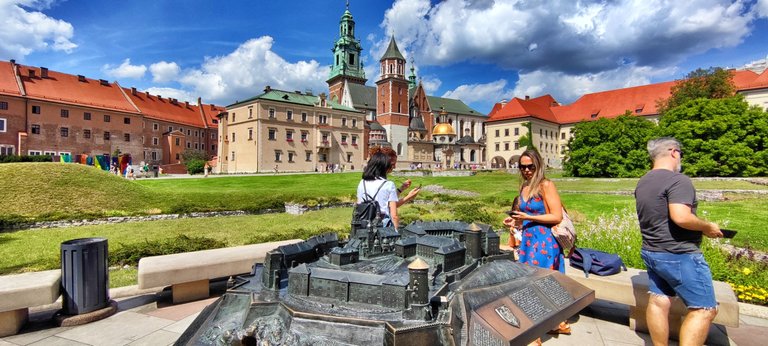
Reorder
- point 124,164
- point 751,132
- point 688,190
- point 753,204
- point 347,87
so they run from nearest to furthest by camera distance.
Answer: point 688,190 < point 753,204 < point 751,132 < point 124,164 < point 347,87

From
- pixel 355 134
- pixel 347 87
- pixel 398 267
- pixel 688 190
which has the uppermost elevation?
pixel 347 87

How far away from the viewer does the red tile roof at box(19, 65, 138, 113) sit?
146 ft

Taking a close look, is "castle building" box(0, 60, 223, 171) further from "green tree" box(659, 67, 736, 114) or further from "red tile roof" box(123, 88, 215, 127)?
"green tree" box(659, 67, 736, 114)

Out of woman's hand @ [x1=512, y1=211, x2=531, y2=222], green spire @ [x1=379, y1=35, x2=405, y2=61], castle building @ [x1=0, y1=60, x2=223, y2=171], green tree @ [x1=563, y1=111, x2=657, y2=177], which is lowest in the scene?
woman's hand @ [x1=512, y1=211, x2=531, y2=222]

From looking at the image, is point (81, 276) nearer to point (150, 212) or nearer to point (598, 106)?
point (150, 212)

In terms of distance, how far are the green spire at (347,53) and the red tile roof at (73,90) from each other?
36940mm

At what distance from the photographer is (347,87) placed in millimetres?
71500

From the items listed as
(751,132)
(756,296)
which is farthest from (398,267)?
(751,132)

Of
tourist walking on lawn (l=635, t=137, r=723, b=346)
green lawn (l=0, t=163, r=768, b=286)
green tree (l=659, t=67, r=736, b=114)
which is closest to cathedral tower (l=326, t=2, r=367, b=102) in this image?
green tree (l=659, t=67, r=736, b=114)

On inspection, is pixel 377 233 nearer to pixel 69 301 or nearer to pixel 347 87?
pixel 69 301

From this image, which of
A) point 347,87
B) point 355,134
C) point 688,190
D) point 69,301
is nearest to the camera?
point 688,190

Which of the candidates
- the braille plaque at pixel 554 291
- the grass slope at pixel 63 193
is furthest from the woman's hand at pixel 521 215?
the grass slope at pixel 63 193

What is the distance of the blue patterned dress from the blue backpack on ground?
845mm

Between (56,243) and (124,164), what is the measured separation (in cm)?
3817
